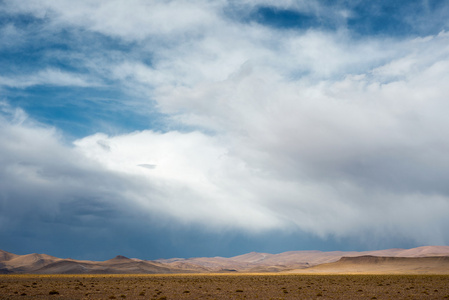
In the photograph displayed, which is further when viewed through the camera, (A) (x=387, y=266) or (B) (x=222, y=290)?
(A) (x=387, y=266)

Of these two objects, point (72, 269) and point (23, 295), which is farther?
point (72, 269)

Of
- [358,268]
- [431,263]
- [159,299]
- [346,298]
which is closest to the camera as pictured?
[159,299]

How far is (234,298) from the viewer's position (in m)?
40.8

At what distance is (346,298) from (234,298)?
11835 mm

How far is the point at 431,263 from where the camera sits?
171 m

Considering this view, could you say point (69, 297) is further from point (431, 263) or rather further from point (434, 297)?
point (431, 263)

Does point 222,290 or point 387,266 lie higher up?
point 222,290

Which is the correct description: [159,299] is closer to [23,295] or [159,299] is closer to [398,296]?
[23,295]

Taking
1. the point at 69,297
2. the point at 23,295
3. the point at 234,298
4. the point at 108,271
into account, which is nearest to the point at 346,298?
the point at 234,298

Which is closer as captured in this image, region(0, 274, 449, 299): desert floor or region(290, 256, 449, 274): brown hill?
region(0, 274, 449, 299): desert floor

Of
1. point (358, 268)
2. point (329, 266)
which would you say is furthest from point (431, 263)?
point (329, 266)

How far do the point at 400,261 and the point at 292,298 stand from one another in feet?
554

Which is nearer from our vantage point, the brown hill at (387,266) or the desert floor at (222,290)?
the desert floor at (222,290)

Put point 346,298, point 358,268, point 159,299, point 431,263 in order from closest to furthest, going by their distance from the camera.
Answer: point 159,299
point 346,298
point 431,263
point 358,268
